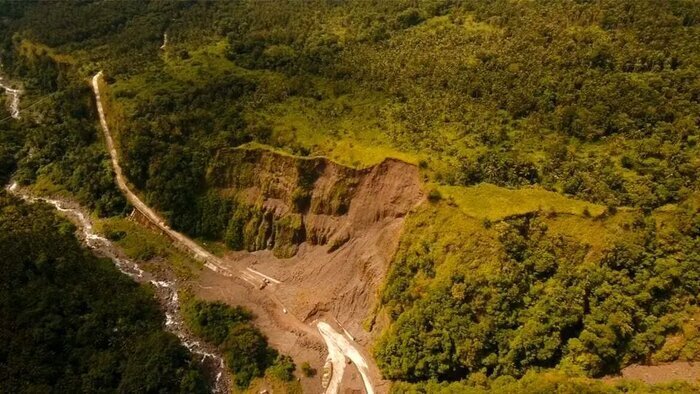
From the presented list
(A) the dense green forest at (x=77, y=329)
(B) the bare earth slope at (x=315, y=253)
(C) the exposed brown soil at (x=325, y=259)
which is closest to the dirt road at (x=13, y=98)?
(A) the dense green forest at (x=77, y=329)

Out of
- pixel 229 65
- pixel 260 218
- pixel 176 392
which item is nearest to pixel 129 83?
Answer: pixel 229 65

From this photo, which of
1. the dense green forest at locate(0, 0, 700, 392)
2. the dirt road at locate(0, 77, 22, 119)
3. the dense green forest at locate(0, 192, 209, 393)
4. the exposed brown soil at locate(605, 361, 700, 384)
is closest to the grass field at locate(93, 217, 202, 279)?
the dense green forest at locate(0, 0, 700, 392)

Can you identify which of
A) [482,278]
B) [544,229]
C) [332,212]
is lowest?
[332,212]

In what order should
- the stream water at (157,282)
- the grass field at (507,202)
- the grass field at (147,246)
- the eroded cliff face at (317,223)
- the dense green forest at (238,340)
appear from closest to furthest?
the grass field at (507,202) → the dense green forest at (238,340) → the stream water at (157,282) → the eroded cliff face at (317,223) → the grass field at (147,246)

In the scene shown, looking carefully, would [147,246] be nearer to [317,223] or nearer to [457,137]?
[317,223]

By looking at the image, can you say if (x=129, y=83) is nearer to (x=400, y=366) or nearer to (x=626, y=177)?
(x=400, y=366)

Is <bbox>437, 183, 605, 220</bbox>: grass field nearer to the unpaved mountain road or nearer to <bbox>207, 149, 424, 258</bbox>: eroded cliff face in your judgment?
<bbox>207, 149, 424, 258</bbox>: eroded cliff face

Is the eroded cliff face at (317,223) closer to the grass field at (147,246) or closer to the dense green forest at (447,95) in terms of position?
the dense green forest at (447,95)

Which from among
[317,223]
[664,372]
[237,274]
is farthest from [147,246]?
[664,372]
